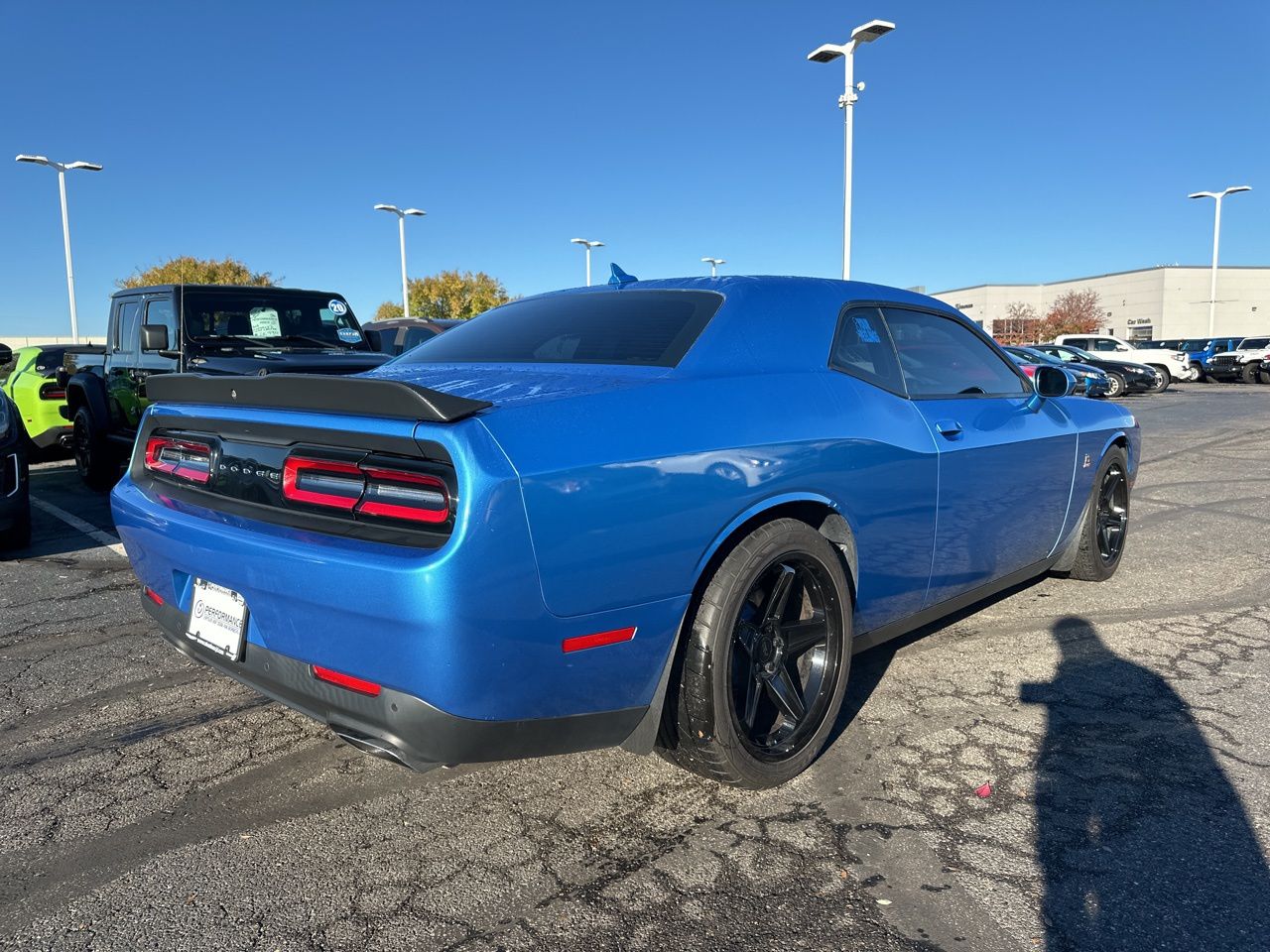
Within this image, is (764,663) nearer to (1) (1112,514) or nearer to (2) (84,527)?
(1) (1112,514)

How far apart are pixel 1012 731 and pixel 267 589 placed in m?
2.36

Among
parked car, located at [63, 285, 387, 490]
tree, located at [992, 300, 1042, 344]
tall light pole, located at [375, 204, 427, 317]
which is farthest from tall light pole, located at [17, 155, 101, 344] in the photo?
tree, located at [992, 300, 1042, 344]

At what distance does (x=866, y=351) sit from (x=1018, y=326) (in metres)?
72.8

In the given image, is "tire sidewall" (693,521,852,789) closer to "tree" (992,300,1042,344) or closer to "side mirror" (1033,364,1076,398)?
"side mirror" (1033,364,1076,398)

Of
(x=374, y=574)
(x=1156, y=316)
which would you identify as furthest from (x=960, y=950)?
(x=1156, y=316)

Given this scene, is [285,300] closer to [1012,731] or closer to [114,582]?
[114,582]

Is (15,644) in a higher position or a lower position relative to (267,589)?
lower

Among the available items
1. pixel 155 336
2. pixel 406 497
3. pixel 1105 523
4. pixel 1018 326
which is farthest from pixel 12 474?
pixel 1018 326

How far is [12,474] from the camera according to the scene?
568 cm

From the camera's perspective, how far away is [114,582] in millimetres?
5172

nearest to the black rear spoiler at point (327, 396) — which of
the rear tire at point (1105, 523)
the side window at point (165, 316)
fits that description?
the rear tire at point (1105, 523)

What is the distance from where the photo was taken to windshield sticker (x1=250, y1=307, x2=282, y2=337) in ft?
25.1

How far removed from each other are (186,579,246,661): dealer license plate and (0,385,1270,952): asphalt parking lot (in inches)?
19.6

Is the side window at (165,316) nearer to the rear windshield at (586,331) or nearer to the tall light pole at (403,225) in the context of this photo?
the rear windshield at (586,331)
